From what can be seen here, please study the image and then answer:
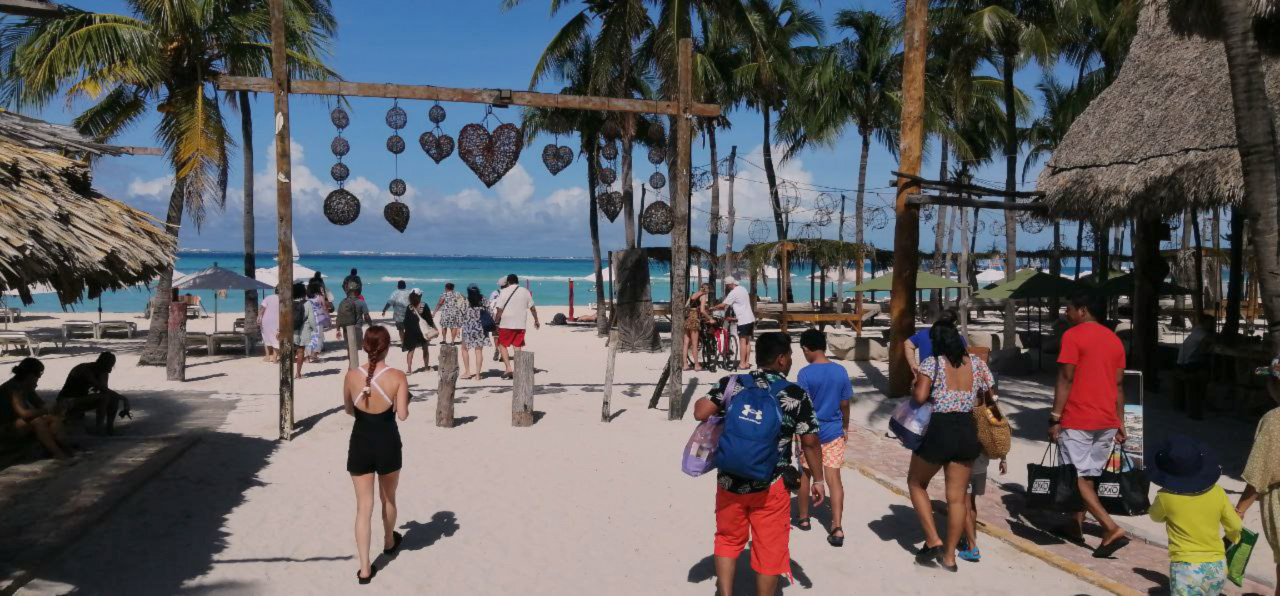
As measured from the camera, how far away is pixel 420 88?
9.87 meters

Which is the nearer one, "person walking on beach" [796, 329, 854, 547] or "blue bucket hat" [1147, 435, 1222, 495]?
"blue bucket hat" [1147, 435, 1222, 495]

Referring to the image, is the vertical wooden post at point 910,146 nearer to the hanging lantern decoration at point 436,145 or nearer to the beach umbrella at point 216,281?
the hanging lantern decoration at point 436,145

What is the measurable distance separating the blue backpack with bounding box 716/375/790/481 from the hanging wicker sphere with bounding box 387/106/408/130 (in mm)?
12223

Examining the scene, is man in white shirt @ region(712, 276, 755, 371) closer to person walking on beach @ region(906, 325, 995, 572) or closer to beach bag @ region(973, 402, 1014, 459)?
beach bag @ region(973, 402, 1014, 459)

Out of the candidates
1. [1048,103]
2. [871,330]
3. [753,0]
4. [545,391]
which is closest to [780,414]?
[545,391]

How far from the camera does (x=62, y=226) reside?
19.1 feet

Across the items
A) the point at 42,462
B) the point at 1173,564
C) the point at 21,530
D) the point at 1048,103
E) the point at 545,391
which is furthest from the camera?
the point at 1048,103

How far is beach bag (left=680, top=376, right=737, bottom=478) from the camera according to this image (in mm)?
4426

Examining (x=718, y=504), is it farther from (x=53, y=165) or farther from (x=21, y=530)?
(x=53, y=165)

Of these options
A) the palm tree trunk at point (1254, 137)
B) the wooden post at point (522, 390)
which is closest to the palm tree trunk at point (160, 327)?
the wooden post at point (522, 390)

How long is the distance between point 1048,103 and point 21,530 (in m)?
44.0

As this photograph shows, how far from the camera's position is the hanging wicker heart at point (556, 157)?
17.9m

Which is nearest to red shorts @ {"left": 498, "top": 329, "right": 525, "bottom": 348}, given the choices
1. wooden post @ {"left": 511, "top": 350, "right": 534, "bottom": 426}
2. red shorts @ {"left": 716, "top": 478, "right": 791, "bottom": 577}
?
wooden post @ {"left": 511, "top": 350, "right": 534, "bottom": 426}

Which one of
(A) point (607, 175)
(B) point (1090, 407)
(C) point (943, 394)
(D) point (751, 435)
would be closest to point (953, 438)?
(C) point (943, 394)
